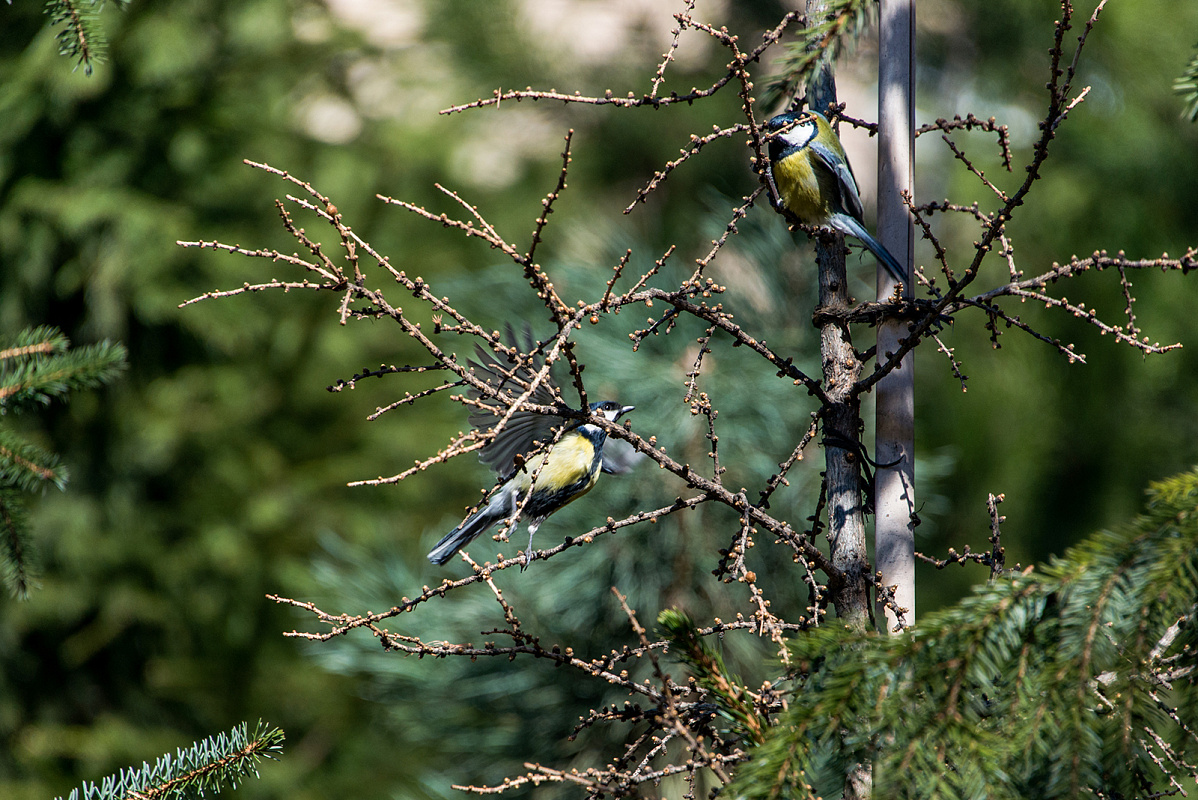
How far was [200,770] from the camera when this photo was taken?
3.57 feet

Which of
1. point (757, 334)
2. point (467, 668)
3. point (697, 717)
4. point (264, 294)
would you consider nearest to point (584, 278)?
point (757, 334)

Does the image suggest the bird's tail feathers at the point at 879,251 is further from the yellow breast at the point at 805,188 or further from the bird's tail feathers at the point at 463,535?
the bird's tail feathers at the point at 463,535

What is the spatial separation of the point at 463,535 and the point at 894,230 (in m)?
0.79

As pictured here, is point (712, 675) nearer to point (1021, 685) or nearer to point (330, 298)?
point (1021, 685)

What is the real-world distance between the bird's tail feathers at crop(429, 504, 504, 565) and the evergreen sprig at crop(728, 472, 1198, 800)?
2.27 feet

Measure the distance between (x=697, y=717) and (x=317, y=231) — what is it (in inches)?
157

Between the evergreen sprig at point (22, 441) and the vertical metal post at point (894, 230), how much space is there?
115 centimetres

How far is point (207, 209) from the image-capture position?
4.44m

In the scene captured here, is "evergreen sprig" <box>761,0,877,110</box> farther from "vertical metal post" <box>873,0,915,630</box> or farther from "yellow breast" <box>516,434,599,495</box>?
"yellow breast" <box>516,434,599,495</box>

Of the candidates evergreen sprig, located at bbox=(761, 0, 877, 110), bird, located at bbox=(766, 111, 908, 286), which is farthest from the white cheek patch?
evergreen sprig, located at bbox=(761, 0, 877, 110)

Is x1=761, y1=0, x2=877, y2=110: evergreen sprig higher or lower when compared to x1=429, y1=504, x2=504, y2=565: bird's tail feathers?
higher

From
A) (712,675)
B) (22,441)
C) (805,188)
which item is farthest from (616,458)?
(22,441)

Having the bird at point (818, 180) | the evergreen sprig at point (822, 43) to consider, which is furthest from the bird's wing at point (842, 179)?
the evergreen sprig at point (822, 43)

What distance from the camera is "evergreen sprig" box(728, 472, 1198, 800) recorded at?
693mm
